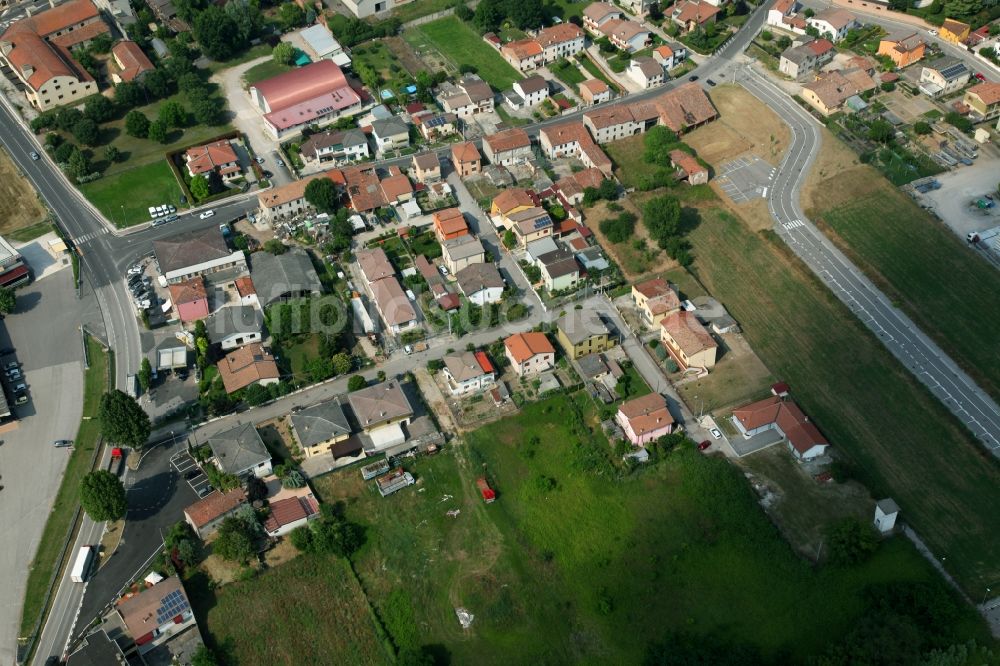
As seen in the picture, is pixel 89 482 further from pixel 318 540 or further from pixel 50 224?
pixel 50 224

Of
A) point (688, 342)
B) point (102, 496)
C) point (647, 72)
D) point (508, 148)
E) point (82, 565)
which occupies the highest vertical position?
point (647, 72)

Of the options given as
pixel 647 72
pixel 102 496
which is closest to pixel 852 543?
pixel 102 496

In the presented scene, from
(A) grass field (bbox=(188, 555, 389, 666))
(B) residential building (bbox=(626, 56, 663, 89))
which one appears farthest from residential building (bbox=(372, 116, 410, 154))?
(A) grass field (bbox=(188, 555, 389, 666))

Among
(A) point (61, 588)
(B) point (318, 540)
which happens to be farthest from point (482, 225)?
(A) point (61, 588)

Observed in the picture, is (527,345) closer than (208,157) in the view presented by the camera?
Yes

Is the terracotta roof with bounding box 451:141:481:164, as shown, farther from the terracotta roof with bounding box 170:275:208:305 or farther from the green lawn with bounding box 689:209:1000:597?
the terracotta roof with bounding box 170:275:208:305

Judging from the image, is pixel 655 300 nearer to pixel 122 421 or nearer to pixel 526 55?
pixel 122 421
